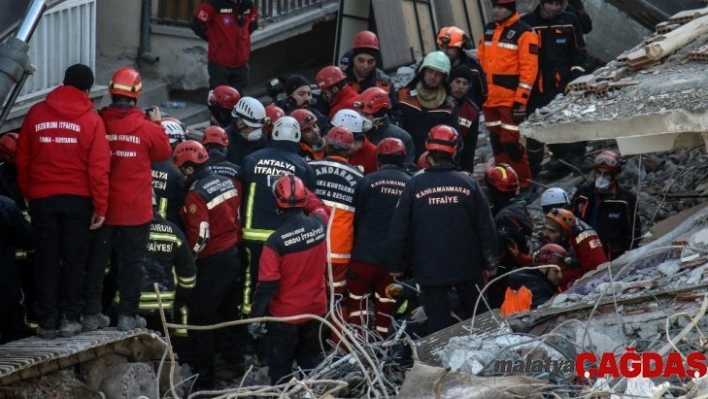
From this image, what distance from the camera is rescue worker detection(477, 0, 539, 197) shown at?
1706 centimetres

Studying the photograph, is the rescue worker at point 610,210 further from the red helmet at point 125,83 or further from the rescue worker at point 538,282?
the red helmet at point 125,83

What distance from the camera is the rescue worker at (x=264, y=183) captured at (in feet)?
45.1

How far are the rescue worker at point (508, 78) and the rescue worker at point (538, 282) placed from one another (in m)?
3.40

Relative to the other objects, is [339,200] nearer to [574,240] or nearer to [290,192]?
[290,192]

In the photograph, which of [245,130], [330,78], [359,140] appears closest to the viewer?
[245,130]

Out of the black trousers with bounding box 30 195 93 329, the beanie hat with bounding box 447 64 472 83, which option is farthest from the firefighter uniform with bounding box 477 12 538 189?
the black trousers with bounding box 30 195 93 329

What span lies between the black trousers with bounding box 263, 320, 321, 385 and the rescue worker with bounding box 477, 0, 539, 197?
5.18 metres

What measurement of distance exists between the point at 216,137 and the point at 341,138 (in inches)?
45.4

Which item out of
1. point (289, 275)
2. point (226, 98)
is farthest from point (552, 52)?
point (289, 275)

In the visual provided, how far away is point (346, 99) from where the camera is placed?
16.3m

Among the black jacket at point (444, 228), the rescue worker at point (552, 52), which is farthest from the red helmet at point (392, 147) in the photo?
the rescue worker at point (552, 52)

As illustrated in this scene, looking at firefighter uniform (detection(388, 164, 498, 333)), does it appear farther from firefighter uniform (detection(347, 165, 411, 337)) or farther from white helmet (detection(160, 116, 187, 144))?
white helmet (detection(160, 116, 187, 144))

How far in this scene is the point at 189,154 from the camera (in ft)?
43.5

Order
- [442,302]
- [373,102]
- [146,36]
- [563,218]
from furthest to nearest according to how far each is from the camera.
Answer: [146,36] < [373,102] < [563,218] < [442,302]
